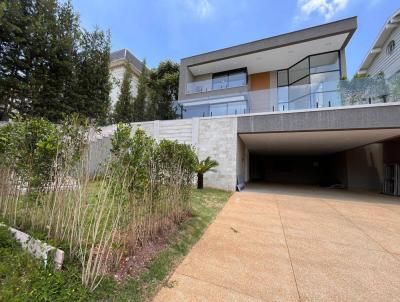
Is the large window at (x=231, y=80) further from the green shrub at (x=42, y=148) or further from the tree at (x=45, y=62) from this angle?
the green shrub at (x=42, y=148)

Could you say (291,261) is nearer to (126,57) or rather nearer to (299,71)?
(299,71)

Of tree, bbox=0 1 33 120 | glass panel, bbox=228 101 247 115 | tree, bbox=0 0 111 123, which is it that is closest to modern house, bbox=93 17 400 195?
glass panel, bbox=228 101 247 115

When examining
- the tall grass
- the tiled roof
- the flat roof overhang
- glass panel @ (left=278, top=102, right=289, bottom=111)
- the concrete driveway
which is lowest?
the concrete driveway

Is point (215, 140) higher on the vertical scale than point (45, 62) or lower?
lower

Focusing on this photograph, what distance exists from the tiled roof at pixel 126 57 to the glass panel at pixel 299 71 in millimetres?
14275

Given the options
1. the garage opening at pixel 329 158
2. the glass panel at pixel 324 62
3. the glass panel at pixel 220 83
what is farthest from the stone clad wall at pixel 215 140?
the glass panel at pixel 324 62

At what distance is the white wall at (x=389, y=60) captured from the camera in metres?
11.8

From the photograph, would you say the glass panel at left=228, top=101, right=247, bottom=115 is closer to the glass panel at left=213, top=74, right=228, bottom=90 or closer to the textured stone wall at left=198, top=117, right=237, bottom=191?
the textured stone wall at left=198, top=117, right=237, bottom=191

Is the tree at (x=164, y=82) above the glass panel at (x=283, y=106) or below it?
above

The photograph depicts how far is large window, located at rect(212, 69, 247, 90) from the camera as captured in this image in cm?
1480

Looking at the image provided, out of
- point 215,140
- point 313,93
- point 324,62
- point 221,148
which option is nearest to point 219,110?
point 215,140

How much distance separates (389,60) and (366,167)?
7067mm

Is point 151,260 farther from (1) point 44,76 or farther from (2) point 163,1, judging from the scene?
(1) point 44,76

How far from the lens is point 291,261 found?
3.34 meters
